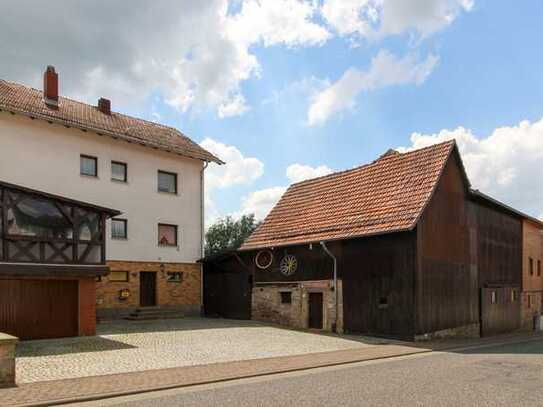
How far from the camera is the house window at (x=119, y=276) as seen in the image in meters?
25.1

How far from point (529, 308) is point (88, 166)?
22638mm

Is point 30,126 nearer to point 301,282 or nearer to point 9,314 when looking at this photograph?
point 9,314

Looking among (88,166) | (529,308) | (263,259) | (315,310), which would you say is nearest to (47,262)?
(88,166)

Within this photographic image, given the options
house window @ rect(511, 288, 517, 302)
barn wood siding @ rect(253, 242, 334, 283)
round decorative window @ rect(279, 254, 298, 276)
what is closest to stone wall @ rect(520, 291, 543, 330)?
house window @ rect(511, 288, 517, 302)

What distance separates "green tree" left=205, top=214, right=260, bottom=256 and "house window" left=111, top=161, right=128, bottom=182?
29.8 metres

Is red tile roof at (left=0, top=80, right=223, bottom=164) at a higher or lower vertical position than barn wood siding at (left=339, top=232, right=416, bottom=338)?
higher

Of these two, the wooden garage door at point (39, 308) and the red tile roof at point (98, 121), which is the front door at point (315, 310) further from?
the red tile roof at point (98, 121)

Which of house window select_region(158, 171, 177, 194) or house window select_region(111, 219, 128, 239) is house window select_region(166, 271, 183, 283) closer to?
house window select_region(111, 219, 128, 239)

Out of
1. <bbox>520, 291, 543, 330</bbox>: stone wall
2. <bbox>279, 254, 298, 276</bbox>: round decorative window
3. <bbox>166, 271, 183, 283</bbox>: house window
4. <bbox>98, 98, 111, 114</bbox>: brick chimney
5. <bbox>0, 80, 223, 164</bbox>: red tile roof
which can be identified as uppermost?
<bbox>98, 98, 111, 114</bbox>: brick chimney

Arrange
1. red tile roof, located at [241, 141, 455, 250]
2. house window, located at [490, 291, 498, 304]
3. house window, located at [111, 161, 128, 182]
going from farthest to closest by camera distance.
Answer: house window, located at [111, 161, 128, 182], house window, located at [490, 291, 498, 304], red tile roof, located at [241, 141, 455, 250]

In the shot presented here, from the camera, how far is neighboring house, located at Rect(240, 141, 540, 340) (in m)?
20.0

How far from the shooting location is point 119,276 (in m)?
25.4

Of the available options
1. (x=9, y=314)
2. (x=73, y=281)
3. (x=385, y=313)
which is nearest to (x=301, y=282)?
(x=385, y=313)

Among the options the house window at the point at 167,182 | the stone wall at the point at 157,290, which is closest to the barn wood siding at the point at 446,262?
the stone wall at the point at 157,290
